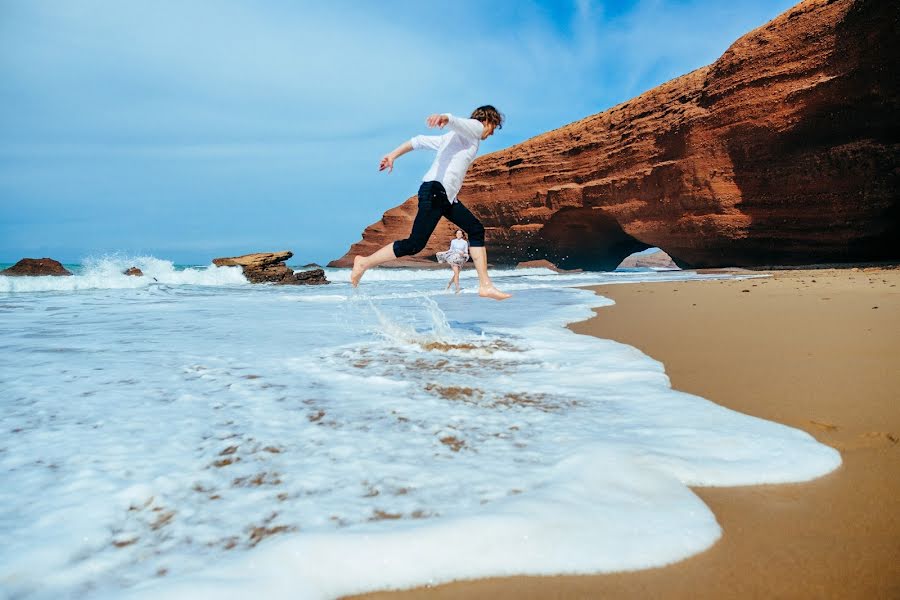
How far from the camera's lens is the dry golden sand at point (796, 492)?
949 millimetres

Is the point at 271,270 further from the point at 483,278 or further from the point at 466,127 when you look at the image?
the point at 466,127

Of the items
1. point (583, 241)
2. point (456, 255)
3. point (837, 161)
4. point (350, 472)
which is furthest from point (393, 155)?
point (583, 241)

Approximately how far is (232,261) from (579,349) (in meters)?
18.7

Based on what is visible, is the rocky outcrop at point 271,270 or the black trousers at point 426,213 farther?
the rocky outcrop at point 271,270

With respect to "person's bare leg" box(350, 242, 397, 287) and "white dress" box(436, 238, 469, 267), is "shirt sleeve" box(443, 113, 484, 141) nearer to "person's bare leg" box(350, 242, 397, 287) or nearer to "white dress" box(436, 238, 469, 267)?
"person's bare leg" box(350, 242, 397, 287)

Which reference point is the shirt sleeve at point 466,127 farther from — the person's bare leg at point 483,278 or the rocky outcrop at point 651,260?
the rocky outcrop at point 651,260

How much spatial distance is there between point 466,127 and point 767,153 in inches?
768

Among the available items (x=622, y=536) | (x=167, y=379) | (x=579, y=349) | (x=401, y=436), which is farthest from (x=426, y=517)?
(x=579, y=349)

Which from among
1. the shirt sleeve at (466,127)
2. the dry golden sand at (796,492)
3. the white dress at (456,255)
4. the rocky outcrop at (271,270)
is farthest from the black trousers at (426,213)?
the rocky outcrop at (271,270)

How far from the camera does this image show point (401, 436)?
1802 millimetres

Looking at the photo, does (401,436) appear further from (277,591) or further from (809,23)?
(809,23)

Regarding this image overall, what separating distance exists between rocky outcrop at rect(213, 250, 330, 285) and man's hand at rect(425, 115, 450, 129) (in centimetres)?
1401

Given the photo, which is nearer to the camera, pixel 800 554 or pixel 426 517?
pixel 800 554

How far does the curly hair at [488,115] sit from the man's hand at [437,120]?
58 centimetres
